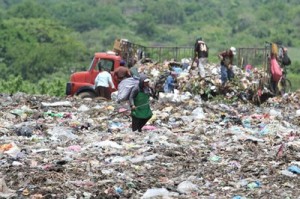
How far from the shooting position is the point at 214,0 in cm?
11144

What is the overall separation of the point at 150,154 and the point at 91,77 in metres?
9.30

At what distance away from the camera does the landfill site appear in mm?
7617

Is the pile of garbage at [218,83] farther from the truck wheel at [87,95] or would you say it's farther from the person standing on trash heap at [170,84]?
the truck wheel at [87,95]

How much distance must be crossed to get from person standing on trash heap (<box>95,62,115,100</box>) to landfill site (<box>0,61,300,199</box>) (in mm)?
558

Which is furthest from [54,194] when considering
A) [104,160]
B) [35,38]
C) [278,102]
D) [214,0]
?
[214,0]

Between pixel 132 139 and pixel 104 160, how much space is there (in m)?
1.61

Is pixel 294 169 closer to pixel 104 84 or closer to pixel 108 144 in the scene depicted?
pixel 108 144

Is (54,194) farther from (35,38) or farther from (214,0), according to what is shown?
(214,0)

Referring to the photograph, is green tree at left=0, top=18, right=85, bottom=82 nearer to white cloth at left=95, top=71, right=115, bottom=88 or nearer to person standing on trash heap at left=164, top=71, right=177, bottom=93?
person standing on trash heap at left=164, top=71, right=177, bottom=93

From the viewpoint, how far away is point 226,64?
60.9 ft

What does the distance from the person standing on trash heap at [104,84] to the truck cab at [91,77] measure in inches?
21.3

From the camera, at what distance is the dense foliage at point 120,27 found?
68812mm

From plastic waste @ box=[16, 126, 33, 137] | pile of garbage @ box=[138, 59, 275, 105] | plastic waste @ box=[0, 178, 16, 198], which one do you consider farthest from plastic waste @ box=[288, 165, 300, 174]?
pile of garbage @ box=[138, 59, 275, 105]

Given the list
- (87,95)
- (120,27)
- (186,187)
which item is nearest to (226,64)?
(87,95)
